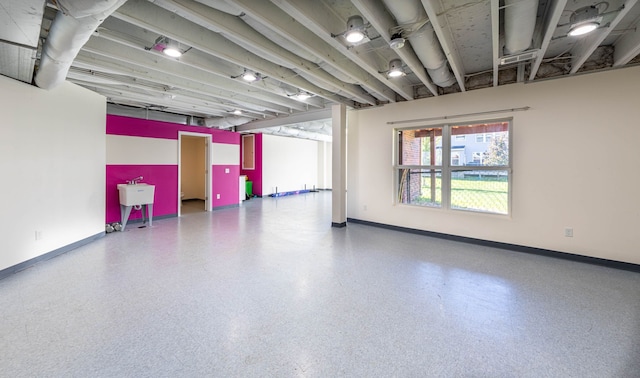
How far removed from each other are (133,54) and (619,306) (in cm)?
576

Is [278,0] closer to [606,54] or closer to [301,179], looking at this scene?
[606,54]

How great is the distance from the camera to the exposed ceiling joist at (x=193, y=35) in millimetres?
2332

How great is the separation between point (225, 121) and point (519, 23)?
6714mm

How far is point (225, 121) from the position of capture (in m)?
7.49

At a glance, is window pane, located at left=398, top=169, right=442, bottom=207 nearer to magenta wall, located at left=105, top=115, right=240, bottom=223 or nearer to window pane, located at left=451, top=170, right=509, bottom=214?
window pane, located at left=451, top=170, right=509, bottom=214

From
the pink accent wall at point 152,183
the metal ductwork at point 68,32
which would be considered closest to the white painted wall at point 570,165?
the metal ductwork at point 68,32

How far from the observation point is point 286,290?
110 inches

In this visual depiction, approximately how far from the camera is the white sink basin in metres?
5.19

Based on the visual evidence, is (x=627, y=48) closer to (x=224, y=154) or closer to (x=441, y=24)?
(x=441, y=24)

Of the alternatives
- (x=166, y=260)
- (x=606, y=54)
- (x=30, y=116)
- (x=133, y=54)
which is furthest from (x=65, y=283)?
(x=606, y=54)

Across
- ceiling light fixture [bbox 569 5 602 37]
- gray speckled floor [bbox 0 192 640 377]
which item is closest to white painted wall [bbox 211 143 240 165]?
gray speckled floor [bbox 0 192 640 377]

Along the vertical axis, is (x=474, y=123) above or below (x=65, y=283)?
above

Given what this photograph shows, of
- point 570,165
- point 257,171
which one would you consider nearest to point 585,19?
point 570,165

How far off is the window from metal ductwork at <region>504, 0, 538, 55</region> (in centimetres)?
174
